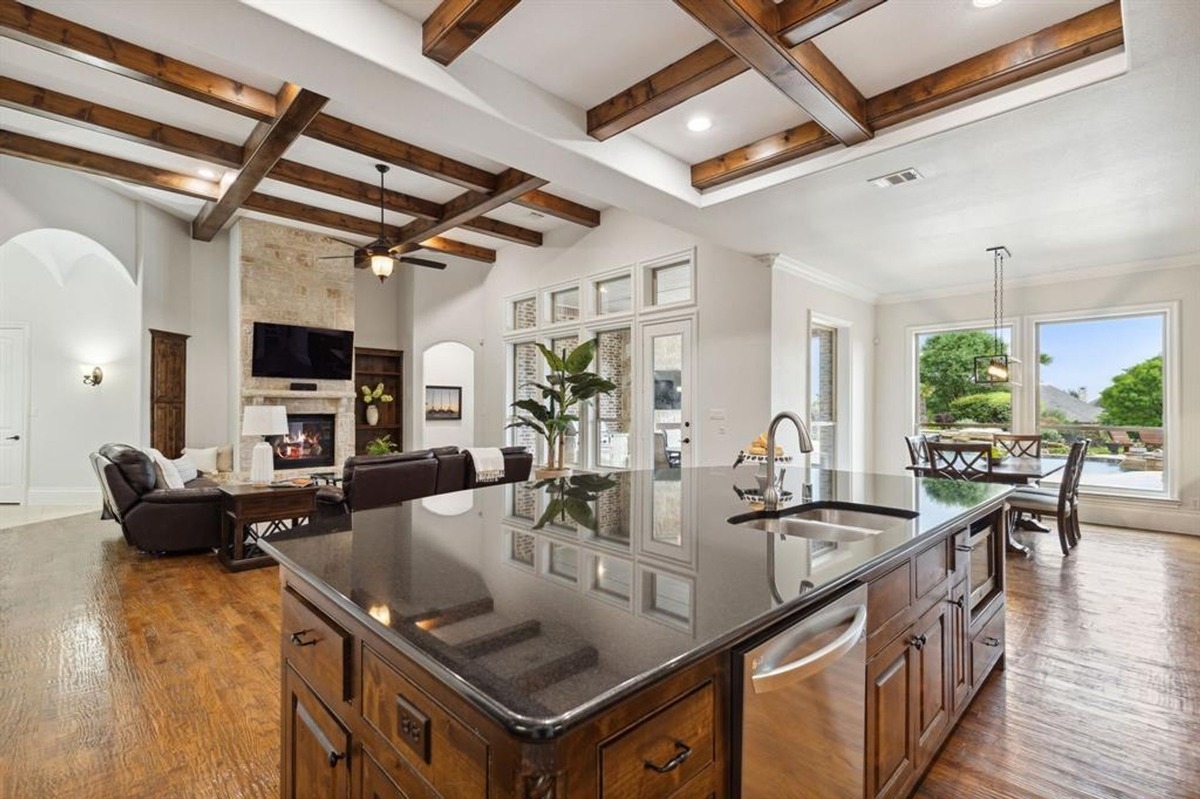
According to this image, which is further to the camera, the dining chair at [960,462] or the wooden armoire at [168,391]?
the wooden armoire at [168,391]

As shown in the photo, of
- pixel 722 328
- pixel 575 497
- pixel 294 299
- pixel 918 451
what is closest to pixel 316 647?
pixel 575 497

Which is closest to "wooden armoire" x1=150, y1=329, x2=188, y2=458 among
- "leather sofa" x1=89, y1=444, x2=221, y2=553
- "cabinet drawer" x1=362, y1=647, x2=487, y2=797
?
"leather sofa" x1=89, y1=444, x2=221, y2=553

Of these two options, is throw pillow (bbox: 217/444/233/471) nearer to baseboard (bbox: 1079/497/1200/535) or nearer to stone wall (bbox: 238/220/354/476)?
stone wall (bbox: 238/220/354/476)

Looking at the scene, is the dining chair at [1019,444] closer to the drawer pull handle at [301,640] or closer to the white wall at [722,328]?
the white wall at [722,328]

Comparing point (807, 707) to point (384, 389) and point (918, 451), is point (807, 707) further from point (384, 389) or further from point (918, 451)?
point (384, 389)

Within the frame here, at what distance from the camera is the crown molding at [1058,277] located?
565 cm

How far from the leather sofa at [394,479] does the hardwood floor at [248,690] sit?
2.41 feet

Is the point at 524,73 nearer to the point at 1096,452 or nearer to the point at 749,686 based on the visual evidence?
the point at 749,686

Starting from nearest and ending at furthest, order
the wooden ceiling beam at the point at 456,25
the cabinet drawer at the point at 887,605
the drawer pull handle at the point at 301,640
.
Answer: the drawer pull handle at the point at 301,640 → the cabinet drawer at the point at 887,605 → the wooden ceiling beam at the point at 456,25

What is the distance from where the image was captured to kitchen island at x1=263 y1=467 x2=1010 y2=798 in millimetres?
789

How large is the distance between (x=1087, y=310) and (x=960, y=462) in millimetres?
2771

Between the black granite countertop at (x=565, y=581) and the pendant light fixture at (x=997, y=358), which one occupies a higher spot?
the pendant light fixture at (x=997, y=358)

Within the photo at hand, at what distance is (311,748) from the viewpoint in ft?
4.31

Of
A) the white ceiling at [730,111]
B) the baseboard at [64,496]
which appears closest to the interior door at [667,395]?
the white ceiling at [730,111]
